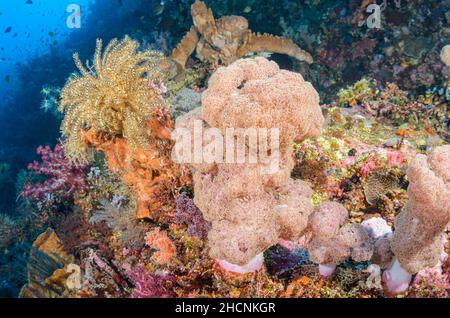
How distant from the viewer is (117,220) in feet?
15.3

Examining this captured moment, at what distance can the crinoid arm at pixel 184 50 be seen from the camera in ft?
30.8

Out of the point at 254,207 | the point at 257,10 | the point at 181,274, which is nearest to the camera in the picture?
the point at 254,207

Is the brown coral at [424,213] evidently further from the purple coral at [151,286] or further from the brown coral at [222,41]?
the brown coral at [222,41]

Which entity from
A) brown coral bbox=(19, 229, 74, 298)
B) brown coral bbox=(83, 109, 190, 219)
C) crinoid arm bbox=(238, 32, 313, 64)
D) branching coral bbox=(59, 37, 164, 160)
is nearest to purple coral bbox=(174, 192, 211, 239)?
brown coral bbox=(83, 109, 190, 219)

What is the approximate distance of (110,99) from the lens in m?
3.69

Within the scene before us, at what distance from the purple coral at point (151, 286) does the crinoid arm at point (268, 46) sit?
7.10 meters

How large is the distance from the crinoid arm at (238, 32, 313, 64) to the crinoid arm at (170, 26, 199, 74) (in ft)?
4.97

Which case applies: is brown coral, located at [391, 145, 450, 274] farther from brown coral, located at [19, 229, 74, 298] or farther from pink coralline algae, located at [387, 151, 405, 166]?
brown coral, located at [19, 229, 74, 298]

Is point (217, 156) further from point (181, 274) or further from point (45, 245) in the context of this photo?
point (45, 245)

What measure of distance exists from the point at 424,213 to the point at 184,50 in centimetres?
822

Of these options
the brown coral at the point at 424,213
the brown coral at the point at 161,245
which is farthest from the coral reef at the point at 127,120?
the brown coral at the point at 424,213

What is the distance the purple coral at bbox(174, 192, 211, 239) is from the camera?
4.20 meters
